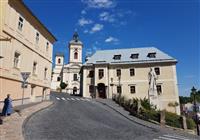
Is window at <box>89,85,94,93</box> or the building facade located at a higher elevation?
the building facade

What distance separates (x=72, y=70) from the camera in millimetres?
74562

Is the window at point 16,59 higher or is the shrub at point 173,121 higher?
the window at point 16,59

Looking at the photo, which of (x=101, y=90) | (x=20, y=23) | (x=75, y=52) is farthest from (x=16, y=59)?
(x=75, y=52)

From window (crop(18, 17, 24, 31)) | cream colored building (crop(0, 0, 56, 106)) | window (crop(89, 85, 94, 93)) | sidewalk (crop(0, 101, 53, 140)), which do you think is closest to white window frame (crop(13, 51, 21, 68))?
cream colored building (crop(0, 0, 56, 106))

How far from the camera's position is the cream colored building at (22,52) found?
15914 mm

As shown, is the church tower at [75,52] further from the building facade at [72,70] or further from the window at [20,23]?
the window at [20,23]

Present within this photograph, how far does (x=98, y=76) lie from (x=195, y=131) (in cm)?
2378

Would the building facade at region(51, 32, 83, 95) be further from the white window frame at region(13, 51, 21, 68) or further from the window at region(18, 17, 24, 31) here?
the window at region(18, 17, 24, 31)

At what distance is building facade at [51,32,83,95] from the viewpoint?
Result: 72225 mm

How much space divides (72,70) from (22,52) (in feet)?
182

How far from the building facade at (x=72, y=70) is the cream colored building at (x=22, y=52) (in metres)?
45.3

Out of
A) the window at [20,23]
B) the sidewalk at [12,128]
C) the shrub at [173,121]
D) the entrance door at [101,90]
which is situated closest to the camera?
the sidewalk at [12,128]

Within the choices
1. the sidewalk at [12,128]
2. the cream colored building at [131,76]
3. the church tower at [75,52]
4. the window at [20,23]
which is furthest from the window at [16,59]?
the church tower at [75,52]

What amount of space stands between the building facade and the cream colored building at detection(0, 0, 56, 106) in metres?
45.3
